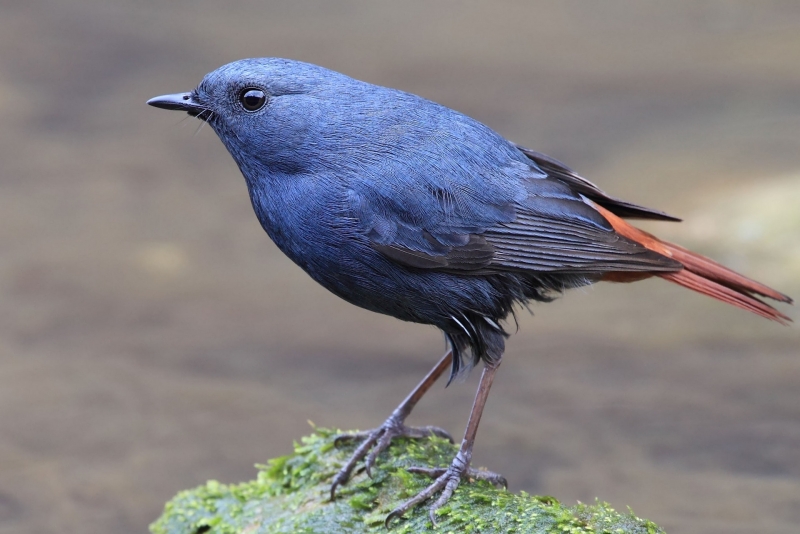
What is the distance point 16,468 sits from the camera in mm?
6809

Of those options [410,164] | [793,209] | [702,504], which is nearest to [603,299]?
[793,209]

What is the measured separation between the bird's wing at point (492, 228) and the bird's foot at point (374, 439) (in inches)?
39.7

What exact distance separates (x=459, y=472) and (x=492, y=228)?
1107 millimetres

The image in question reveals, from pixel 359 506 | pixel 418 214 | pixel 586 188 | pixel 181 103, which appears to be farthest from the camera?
pixel 586 188

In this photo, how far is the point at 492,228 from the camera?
14.4 ft

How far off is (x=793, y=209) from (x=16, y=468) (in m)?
6.41

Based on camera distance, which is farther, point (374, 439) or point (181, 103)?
point (374, 439)

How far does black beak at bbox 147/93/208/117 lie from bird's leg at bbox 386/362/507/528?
5.68 feet

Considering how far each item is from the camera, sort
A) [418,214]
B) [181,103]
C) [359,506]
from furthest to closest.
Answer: [359,506] < [181,103] < [418,214]

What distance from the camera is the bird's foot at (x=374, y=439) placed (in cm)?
478

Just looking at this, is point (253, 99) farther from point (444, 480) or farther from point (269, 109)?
point (444, 480)

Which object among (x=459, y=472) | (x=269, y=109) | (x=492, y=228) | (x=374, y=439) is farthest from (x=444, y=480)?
(x=269, y=109)

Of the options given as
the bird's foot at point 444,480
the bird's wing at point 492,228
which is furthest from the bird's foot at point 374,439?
the bird's wing at point 492,228

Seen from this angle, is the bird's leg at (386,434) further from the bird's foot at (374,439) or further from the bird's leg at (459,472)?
the bird's leg at (459,472)
